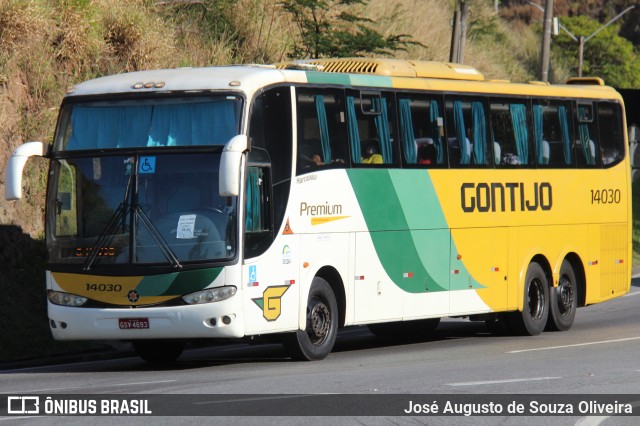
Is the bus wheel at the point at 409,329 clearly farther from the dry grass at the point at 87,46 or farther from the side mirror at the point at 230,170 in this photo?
the side mirror at the point at 230,170

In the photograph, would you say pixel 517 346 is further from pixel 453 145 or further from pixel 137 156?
pixel 137 156

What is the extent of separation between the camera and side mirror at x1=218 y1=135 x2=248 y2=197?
45.9ft

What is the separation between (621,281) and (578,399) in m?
11.2

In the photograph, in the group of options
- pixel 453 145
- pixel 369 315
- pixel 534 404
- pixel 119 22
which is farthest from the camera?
pixel 119 22

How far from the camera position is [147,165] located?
14984 millimetres

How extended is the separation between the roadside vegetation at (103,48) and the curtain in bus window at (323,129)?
4645 millimetres

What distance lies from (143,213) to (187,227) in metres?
0.54

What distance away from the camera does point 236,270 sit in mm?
14664

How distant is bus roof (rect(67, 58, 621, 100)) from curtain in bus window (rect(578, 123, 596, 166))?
0.57 meters

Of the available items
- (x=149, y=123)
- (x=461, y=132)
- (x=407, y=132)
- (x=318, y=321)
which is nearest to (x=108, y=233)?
(x=149, y=123)

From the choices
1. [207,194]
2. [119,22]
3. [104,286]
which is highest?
[119,22]

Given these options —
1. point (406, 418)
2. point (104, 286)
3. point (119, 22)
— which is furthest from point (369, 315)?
point (119, 22)

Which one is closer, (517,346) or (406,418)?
(406,418)

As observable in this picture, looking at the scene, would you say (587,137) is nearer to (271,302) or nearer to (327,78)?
(327,78)
